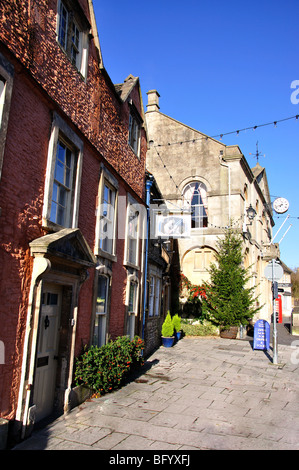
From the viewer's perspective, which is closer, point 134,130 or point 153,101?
point 134,130

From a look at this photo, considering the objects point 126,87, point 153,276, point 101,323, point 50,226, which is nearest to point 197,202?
point 153,276

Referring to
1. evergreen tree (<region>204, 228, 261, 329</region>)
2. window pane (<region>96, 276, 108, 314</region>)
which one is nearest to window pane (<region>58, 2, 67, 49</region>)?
window pane (<region>96, 276, 108, 314</region>)

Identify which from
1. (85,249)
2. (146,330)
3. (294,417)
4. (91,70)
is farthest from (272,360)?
(91,70)

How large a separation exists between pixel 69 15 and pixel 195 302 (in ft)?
52.6

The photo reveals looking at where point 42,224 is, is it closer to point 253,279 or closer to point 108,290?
point 108,290

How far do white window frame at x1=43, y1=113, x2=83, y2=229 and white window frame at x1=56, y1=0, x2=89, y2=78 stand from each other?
5.42 ft

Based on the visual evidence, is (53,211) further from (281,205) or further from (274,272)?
(281,205)

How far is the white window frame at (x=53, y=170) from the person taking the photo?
6.34 m

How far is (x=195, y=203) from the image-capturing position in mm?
21906

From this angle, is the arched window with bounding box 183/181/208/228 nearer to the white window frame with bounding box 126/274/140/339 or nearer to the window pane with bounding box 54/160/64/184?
Result: the white window frame with bounding box 126/274/140/339

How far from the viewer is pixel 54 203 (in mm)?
6887

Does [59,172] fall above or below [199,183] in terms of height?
below

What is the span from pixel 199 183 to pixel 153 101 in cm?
686
